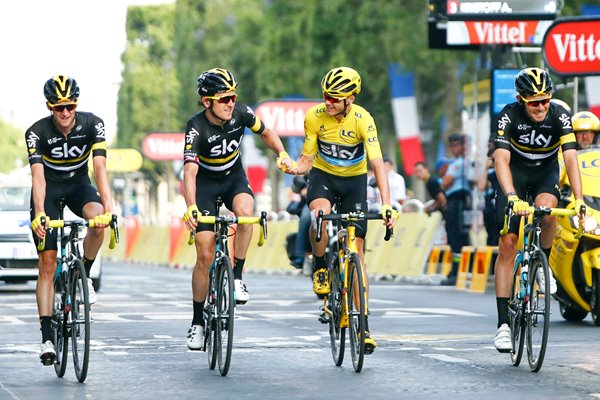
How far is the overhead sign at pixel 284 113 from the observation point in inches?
1505

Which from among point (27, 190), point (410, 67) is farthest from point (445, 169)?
point (410, 67)

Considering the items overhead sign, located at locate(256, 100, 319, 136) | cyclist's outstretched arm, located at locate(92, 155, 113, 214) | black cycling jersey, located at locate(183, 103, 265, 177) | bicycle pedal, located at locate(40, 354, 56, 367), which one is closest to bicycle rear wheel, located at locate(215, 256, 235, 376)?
black cycling jersey, located at locate(183, 103, 265, 177)

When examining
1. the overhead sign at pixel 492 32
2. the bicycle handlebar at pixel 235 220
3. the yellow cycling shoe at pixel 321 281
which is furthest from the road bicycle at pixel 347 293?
the overhead sign at pixel 492 32

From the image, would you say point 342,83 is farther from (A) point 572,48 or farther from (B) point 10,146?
(B) point 10,146

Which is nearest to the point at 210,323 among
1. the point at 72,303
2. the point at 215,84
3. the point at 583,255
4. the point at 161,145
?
the point at 72,303

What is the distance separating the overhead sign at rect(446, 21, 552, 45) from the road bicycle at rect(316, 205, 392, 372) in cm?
1308

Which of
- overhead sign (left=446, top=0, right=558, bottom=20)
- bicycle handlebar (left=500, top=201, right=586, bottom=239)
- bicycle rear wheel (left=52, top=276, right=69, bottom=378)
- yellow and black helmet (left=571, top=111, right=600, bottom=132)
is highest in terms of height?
overhead sign (left=446, top=0, right=558, bottom=20)

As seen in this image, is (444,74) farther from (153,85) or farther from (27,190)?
(153,85)

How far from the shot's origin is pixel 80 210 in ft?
38.1

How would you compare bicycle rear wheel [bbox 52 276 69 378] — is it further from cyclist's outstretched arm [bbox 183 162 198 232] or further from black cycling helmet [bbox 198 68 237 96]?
black cycling helmet [bbox 198 68 237 96]

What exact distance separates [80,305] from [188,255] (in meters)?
29.5

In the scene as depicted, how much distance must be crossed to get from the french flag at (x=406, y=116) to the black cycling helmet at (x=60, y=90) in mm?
32715

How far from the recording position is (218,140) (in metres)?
11.6

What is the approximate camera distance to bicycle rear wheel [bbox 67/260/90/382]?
34.7ft
